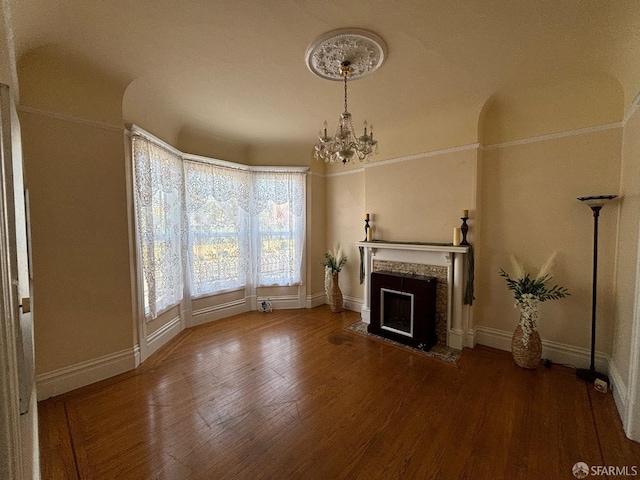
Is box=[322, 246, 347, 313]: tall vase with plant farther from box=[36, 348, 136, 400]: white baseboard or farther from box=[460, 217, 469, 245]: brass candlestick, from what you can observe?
box=[36, 348, 136, 400]: white baseboard

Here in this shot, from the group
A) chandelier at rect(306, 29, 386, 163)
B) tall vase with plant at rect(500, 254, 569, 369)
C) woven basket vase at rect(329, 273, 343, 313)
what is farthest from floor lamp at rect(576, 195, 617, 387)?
woven basket vase at rect(329, 273, 343, 313)

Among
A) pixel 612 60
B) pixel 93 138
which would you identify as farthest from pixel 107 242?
pixel 612 60

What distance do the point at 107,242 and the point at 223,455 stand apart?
2.03m

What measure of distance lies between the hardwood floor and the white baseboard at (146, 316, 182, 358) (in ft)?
0.73

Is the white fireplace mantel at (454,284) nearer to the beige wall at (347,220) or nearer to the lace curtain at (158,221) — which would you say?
the beige wall at (347,220)

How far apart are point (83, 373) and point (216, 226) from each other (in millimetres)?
2094

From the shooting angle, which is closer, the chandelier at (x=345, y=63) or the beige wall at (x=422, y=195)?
the chandelier at (x=345, y=63)

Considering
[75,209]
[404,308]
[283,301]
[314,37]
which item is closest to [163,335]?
[75,209]

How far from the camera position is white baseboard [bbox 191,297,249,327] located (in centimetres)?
370

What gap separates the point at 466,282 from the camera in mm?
2955

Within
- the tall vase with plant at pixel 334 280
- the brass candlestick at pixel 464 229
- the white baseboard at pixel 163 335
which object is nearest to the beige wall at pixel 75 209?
the white baseboard at pixel 163 335

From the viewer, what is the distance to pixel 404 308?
3266mm

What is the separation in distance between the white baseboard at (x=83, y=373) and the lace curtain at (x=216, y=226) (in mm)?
1184

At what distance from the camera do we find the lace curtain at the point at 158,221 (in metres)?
2.67
